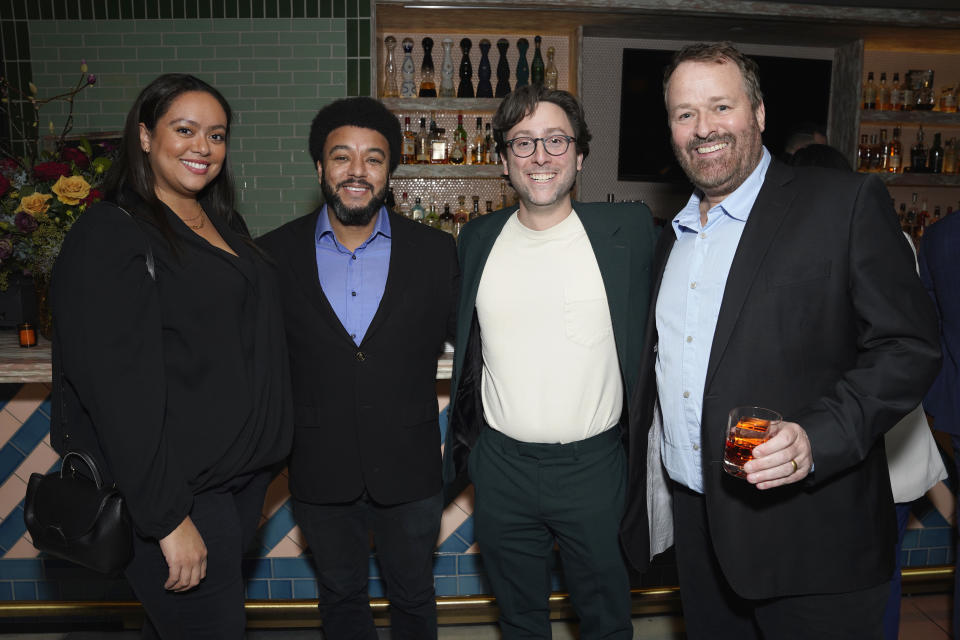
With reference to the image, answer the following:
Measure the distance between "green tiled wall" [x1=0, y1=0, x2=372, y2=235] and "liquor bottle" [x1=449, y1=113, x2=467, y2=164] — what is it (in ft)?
2.16

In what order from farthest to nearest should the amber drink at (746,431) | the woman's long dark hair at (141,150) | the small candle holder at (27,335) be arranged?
1. the small candle holder at (27,335)
2. the woman's long dark hair at (141,150)
3. the amber drink at (746,431)

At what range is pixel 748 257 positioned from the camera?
1.38 meters

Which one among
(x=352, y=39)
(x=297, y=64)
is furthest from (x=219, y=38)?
(x=352, y=39)

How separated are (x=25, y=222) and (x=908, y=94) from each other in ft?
17.6

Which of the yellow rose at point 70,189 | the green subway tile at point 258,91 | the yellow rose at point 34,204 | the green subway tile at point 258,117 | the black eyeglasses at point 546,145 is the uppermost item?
the green subway tile at point 258,91

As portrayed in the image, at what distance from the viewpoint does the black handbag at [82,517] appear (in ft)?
4.35

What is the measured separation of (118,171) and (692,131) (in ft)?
4.23

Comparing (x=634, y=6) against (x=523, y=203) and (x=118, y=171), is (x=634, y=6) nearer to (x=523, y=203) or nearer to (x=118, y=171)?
(x=523, y=203)

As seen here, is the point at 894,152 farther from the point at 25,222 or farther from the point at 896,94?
the point at 25,222

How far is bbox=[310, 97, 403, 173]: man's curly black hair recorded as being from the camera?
1.93 meters

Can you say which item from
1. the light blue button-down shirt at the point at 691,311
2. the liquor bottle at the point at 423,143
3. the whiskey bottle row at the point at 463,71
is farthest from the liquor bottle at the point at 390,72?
the light blue button-down shirt at the point at 691,311

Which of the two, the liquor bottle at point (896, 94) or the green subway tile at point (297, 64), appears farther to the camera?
the liquor bottle at point (896, 94)

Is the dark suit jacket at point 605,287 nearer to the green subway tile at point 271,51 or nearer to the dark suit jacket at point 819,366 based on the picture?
the dark suit jacket at point 819,366

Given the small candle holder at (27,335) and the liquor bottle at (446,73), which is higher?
the liquor bottle at (446,73)
